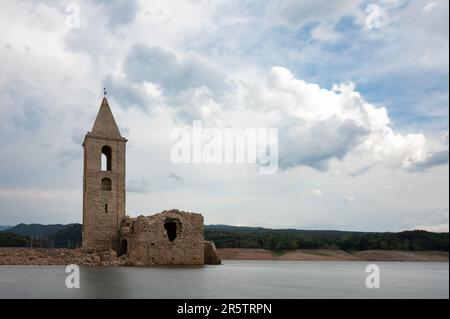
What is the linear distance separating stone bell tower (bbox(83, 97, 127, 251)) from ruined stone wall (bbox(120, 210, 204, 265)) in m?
1.98

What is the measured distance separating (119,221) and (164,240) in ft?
17.1

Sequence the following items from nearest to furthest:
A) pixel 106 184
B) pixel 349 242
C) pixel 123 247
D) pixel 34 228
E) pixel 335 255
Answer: pixel 123 247
pixel 106 184
pixel 335 255
pixel 349 242
pixel 34 228

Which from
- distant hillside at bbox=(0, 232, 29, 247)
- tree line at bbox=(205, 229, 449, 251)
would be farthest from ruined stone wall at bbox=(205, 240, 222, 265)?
tree line at bbox=(205, 229, 449, 251)

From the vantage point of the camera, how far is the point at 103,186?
3706 centimetres

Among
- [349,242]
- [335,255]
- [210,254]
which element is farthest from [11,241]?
[349,242]

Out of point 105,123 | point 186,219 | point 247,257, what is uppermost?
point 105,123

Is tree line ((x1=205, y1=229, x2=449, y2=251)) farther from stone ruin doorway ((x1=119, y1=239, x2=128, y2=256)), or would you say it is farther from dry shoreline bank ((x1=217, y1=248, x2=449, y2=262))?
stone ruin doorway ((x1=119, y1=239, x2=128, y2=256))

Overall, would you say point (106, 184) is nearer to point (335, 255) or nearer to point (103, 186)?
point (103, 186)

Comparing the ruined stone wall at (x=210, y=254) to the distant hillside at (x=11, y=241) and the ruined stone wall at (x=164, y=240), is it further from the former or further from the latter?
the distant hillside at (x=11, y=241)

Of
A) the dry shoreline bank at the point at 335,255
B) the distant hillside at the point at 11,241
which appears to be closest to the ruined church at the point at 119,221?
the distant hillside at the point at 11,241
